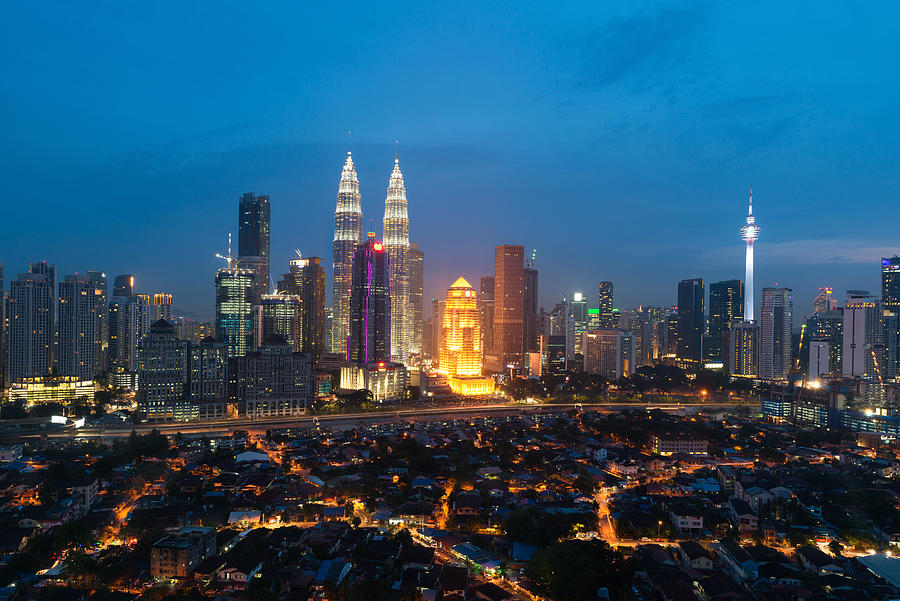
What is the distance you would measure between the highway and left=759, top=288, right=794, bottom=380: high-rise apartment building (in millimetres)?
12418

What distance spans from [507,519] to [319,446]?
11.0 meters

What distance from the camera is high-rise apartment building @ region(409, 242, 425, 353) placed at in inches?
2542

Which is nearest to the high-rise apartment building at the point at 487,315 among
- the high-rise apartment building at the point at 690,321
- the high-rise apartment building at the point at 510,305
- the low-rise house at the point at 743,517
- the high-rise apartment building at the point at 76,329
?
the high-rise apartment building at the point at 510,305

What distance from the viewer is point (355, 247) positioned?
53.9m

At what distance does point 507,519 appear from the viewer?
1406cm

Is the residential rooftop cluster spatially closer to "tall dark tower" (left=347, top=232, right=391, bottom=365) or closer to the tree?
the tree

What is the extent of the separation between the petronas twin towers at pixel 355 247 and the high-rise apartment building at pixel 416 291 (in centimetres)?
262

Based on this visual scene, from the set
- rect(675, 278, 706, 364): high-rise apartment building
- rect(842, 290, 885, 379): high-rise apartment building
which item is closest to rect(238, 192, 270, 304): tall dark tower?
rect(675, 278, 706, 364): high-rise apartment building

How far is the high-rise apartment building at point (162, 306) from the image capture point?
191 ft

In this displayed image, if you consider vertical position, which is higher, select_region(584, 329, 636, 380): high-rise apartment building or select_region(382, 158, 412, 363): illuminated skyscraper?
select_region(382, 158, 412, 363): illuminated skyscraper

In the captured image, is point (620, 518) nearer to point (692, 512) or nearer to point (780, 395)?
point (692, 512)

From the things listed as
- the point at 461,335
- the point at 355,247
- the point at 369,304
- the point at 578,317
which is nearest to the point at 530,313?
the point at 578,317

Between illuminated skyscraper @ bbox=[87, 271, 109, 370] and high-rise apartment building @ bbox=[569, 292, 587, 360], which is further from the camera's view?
high-rise apartment building @ bbox=[569, 292, 587, 360]

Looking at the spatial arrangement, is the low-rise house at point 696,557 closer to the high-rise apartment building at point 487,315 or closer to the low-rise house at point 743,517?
the low-rise house at point 743,517
